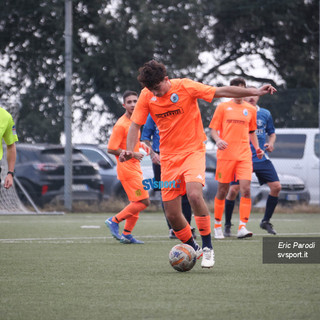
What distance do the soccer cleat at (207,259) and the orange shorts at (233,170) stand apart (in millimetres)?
3912

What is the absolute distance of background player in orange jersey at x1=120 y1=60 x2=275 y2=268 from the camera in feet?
25.7

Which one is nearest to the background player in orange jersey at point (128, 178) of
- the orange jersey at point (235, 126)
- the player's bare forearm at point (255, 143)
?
the orange jersey at point (235, 126)

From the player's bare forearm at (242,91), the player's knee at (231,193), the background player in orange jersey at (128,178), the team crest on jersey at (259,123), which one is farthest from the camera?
the team crest on jersey at (259,123)

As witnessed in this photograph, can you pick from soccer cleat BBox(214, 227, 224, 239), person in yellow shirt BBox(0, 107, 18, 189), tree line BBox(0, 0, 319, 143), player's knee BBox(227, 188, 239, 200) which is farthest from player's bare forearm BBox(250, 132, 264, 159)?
tree line BBox(0, 0, 319, 143)

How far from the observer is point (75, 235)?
12.7 meters

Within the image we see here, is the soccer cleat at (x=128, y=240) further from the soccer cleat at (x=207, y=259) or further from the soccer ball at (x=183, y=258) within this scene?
the soccer ball at (x=183, y=258)

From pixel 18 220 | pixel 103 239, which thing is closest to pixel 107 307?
pixel 103 239

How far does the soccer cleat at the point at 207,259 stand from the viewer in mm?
7793

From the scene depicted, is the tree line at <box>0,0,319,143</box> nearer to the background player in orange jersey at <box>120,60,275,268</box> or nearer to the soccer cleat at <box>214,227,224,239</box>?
the soccer cleat at <box>214,227,224,239</box>

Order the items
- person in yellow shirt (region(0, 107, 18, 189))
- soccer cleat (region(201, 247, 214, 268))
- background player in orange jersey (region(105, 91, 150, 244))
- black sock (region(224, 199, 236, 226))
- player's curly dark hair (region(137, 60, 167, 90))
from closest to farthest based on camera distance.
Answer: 1. player's curly dark hair (region(137, 60, 167, 90))
2. soccer cleat (region(201, 247, 214, 268))
3. person in yellow shirt (region(0, 107, 18, 189))
4. background player in orange jersey (region(105, 91, 150, 244))
5. black sock (region(224, 199, 236, 226))

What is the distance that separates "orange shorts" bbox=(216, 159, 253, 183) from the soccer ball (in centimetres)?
411

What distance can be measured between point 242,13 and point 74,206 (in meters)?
11.7

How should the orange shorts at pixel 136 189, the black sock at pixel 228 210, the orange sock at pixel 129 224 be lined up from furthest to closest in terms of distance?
the black sock at pixel 228 210 → the orange shorts at pixel 136 189 → the orange sock at pixel 129 224

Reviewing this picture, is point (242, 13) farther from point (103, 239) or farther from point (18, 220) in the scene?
point (103, 239)
